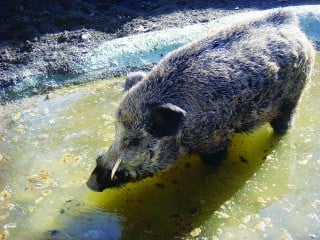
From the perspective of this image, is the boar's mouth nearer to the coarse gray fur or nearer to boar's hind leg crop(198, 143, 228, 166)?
the coarse gray fur

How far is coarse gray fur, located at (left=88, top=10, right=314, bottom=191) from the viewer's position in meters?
3.56

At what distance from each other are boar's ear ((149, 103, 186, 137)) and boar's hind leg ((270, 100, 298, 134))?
3.82 feet

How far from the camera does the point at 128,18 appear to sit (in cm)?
657

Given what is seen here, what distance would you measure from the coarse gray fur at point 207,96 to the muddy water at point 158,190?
0.82 feet

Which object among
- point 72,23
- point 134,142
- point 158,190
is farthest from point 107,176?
point 72,23

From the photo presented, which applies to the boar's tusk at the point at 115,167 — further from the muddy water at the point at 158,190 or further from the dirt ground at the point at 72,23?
the dirt ground at the point at 72,23

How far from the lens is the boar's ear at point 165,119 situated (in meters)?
3.43

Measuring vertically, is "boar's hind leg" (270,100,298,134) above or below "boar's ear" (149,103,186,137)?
below

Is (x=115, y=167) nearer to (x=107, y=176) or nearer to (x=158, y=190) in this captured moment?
(x=107, y=176)

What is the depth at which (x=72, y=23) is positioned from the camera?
6398 millimetres

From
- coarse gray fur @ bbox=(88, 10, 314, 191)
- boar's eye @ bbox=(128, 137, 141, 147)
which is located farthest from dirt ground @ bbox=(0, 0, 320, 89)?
boar's eye @ bbox=(128, 137, 141, 147)

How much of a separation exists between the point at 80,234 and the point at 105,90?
6.70 feet

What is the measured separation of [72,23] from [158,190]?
10.5 ft

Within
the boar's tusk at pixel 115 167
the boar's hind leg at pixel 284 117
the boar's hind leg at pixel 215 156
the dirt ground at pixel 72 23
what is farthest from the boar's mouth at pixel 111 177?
the dirt ground at pixel 72 23
